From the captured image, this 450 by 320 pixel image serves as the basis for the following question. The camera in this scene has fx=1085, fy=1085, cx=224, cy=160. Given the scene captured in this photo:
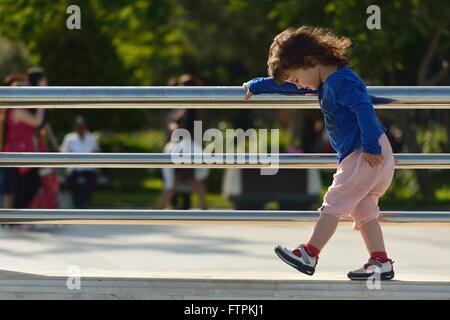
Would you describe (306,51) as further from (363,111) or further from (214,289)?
(214,289)

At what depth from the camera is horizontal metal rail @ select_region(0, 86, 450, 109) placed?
18.1 feet

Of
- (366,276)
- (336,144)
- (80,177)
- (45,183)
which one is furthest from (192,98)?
(80,177)

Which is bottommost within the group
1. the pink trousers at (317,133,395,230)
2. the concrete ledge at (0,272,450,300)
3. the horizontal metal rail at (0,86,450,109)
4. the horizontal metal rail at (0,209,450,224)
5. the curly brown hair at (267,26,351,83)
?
the concrete ledge at (0,272,450,300)

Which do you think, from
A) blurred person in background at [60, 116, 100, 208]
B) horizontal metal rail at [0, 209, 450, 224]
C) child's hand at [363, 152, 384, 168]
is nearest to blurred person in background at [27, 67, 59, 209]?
blurred person in background at [60, 116, 100, 208]

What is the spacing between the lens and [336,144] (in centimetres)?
543

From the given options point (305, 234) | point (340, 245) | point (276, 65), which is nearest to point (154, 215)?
point (276, 65)

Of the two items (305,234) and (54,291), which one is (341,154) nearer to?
(54,291)

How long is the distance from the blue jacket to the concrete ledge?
665 millimetres

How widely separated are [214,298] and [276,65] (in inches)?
46.9

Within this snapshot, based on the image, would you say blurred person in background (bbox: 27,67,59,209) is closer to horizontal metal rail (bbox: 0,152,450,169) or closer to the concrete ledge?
horizontal metal rail (bbox: 0,152,450,169)

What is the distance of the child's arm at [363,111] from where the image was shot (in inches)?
204

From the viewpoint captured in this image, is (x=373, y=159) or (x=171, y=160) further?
(x=171, y=160)

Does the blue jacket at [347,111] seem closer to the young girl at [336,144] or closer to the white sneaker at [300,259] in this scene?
the young girl at [336,144]

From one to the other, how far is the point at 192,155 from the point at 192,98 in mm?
321
